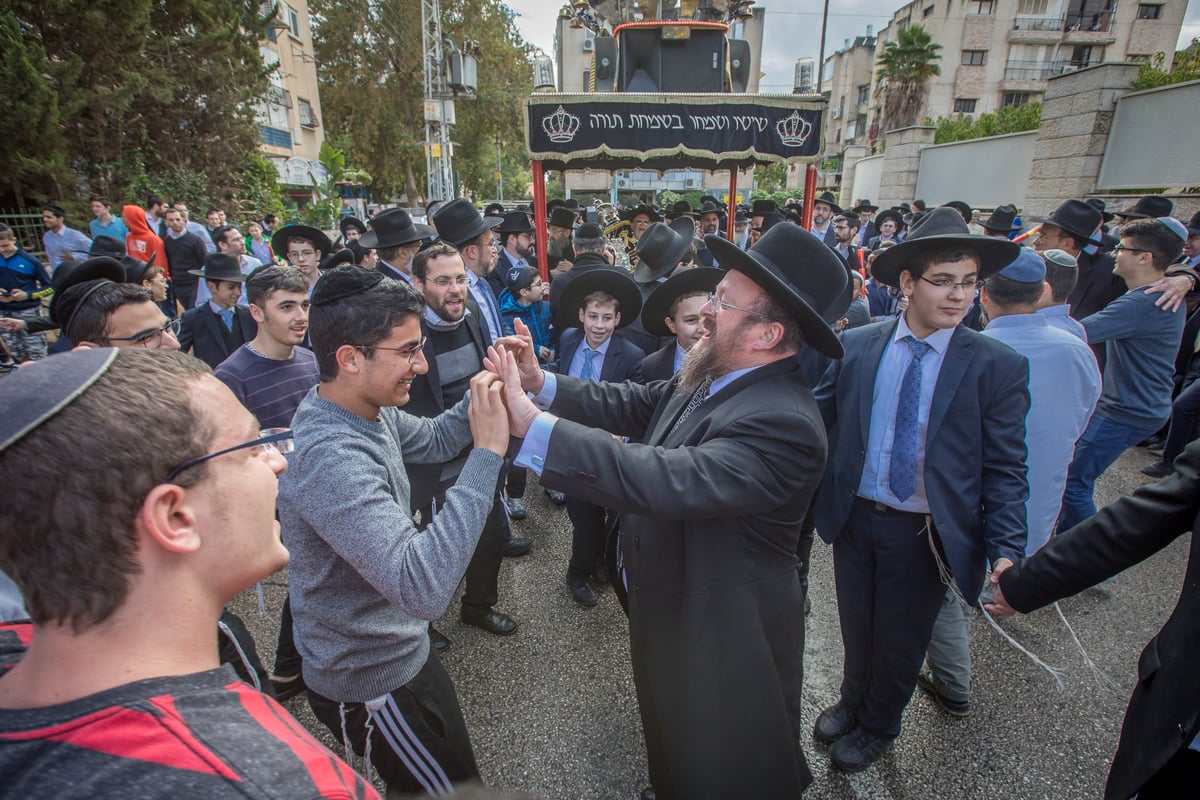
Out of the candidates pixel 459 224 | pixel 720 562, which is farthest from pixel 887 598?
pixel 459 224

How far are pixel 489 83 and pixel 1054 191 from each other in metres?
26.9

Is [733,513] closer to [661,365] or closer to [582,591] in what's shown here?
[661,365]

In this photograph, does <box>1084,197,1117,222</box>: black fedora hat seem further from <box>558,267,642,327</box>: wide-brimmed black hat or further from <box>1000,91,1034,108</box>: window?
<box>1000,91,1034,108</box>: window

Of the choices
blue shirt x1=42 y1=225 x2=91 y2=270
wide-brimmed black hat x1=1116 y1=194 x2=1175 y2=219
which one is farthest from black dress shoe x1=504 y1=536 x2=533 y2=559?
blue shirt x1=42 y1=225 x2=91 y2=270

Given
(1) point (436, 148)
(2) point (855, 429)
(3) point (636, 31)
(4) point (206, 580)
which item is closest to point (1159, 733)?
Answer: (2) point (855, 429)

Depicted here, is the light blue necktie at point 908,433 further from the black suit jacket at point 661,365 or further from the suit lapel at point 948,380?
the black suit jacket at point 661,365

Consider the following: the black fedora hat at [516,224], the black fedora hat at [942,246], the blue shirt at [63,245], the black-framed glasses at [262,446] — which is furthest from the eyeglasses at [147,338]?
the blue shirt at [63,245]

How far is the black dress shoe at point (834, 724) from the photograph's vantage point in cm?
274

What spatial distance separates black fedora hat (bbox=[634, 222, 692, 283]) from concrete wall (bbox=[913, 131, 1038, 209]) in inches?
468

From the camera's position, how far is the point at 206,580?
909 mm

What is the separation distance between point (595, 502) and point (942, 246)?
1.93 meters

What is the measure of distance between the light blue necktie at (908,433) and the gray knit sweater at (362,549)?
173cm

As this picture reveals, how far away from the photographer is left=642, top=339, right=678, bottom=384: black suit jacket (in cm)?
372

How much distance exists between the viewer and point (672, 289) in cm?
349
